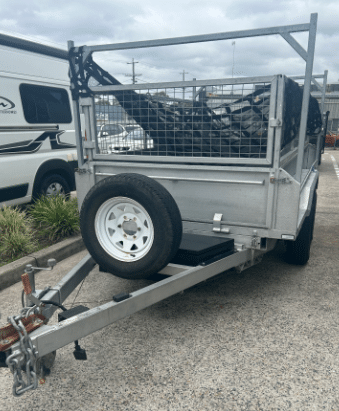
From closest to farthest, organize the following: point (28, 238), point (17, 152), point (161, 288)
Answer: point (161, 288), point (28, 238), point (17, 152)

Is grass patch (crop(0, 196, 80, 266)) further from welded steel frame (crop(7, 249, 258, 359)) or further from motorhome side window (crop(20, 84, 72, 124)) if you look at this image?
welded steel frame (crop(7, 249, 258, 359))

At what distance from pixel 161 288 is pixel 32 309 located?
0.94 metres

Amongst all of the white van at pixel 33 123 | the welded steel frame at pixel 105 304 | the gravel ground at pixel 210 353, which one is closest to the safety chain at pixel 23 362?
the welded steel frame at pixel 105 304

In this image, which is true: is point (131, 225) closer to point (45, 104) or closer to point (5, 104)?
point (5, 104)

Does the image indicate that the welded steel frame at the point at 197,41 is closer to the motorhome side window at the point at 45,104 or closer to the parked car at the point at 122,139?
the parked car at the point at 122,139

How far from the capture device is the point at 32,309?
219cm

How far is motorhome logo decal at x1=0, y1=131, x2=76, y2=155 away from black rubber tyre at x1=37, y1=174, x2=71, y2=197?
0.55m

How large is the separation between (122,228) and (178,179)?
31.8 inches

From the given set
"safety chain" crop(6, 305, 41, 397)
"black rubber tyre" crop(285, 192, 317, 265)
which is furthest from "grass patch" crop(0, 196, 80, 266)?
"black rubber tyre" crop(285, 192, 317, 265)

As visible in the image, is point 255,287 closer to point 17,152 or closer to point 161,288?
point 161,288

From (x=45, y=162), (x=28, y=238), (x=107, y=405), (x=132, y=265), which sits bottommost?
(x=107, y=405)

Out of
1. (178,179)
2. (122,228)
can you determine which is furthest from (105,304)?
(178,179)

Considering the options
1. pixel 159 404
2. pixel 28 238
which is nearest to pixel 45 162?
pixel 28 238

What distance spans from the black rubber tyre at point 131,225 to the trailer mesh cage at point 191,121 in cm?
86
